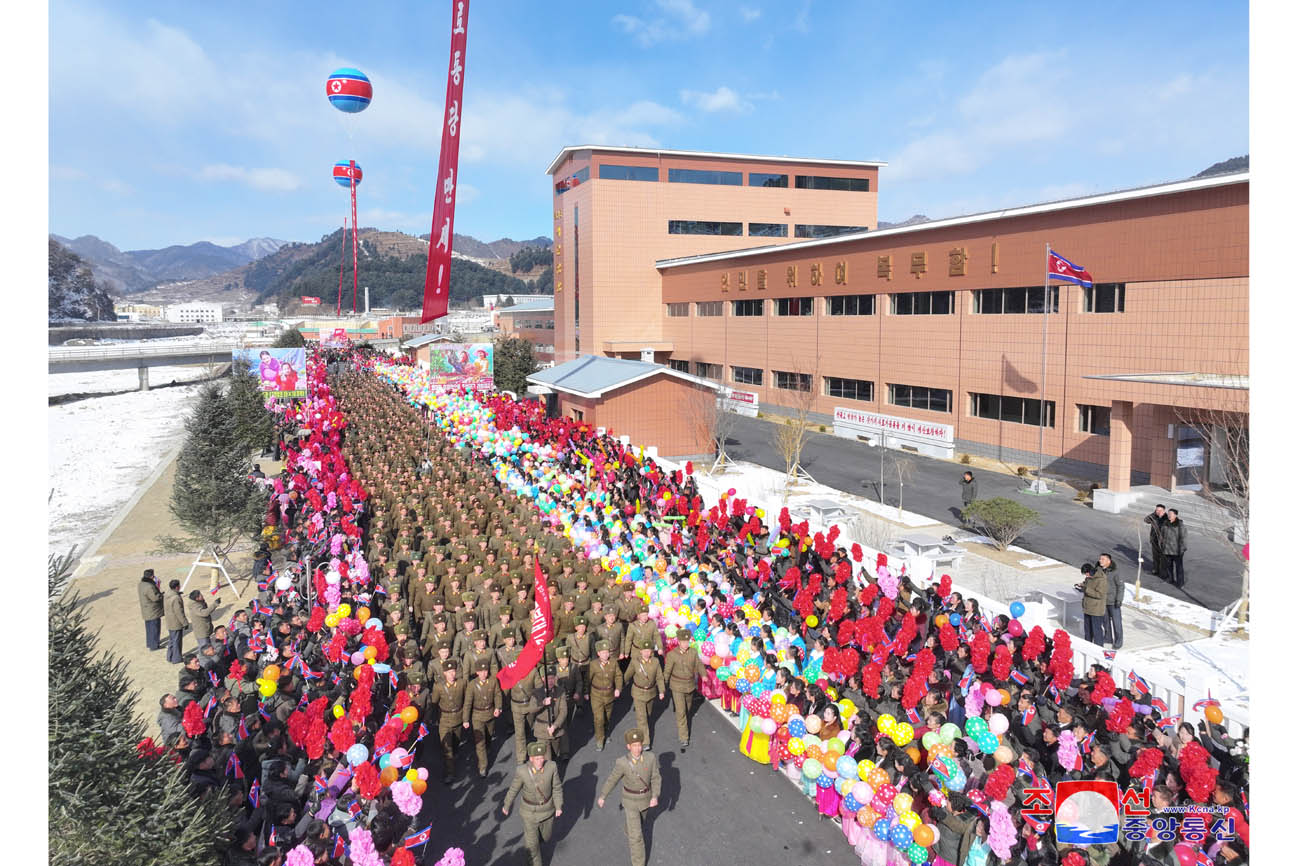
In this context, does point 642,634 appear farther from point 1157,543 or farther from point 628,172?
point 628,172

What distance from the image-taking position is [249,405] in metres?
25.8

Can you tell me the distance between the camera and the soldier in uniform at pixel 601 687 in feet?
27.9

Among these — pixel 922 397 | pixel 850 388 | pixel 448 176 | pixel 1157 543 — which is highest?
pixel 448 176

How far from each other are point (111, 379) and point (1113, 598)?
86516 mm

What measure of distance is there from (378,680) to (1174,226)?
22.3m

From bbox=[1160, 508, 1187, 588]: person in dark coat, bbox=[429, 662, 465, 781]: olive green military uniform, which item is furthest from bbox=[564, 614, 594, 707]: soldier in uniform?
bbox=[1160, 508, 1187, 588]: person in dark coat

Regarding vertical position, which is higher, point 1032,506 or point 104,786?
point 104,786

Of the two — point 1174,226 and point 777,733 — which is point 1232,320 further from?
point 777,733

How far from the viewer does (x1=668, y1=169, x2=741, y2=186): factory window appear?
5047 cm

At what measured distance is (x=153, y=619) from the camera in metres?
11.1

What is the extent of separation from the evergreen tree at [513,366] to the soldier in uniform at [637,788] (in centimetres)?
3940

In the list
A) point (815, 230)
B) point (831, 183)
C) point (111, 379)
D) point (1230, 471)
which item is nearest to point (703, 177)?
point (815, 230)
